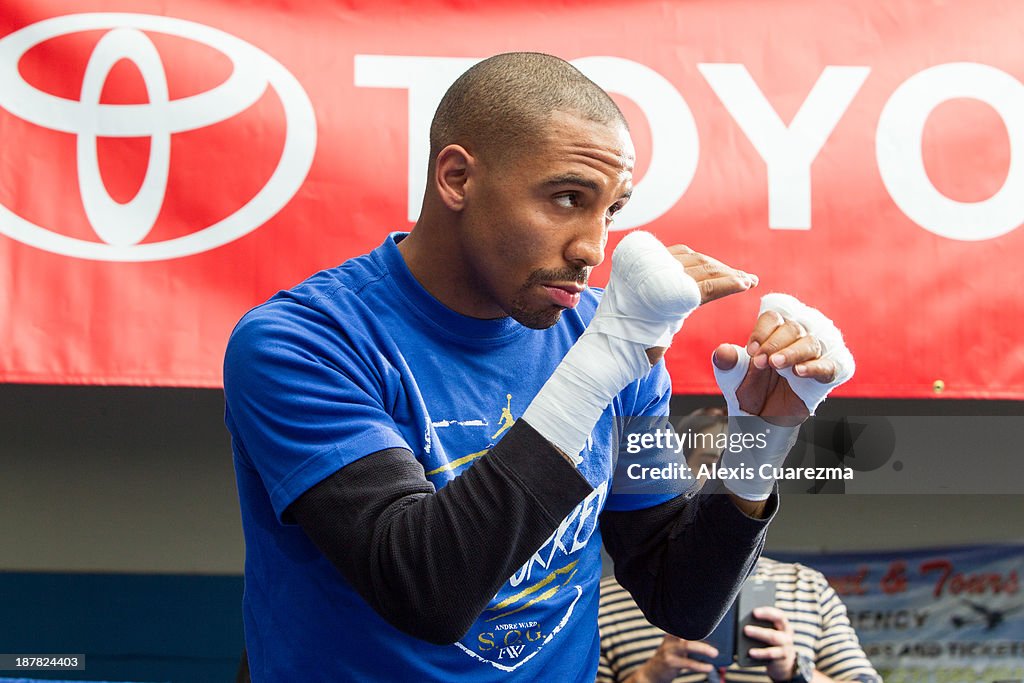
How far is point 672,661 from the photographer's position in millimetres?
2650

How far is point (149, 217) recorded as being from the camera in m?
2.57

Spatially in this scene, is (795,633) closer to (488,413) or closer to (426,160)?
(426,160)

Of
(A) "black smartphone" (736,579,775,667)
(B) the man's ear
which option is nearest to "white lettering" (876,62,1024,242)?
(A) "black smartphone" (736,579,775,667)

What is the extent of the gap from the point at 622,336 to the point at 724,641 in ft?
5.00

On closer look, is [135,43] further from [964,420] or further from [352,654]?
[964,420]

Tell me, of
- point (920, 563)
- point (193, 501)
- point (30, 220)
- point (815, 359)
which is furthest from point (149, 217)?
point (920, 563)

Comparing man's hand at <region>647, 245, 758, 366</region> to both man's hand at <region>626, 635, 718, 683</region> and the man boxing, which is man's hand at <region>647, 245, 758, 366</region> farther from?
man's hand at <region>626, 635, 718, 683</region>

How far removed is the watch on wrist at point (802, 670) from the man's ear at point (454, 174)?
1731 millimetres

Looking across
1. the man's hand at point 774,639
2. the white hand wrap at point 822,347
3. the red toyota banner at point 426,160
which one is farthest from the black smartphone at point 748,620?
the white hand wrap at point 822,347

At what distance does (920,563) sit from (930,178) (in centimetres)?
132

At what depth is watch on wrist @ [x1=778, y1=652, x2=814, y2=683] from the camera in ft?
8.74

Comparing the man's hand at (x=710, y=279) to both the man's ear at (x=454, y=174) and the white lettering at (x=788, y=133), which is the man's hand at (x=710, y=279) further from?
the white lettering at (x=788, y=133)

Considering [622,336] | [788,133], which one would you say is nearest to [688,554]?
[622,336]

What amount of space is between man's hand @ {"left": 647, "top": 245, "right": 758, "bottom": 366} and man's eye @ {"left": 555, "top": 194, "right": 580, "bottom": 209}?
0.48 ft
